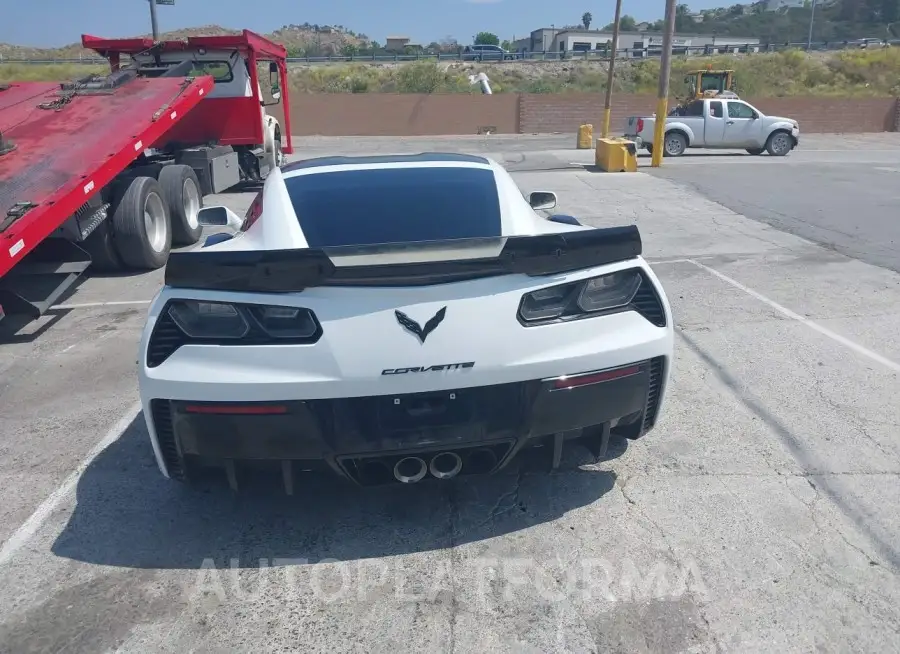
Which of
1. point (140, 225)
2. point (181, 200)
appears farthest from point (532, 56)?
point (140, 225)

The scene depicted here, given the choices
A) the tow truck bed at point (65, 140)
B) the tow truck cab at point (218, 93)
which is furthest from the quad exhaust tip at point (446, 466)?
the tow truck cab at point (218, 93)

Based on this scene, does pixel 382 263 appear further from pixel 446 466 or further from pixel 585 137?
pixel 585 137

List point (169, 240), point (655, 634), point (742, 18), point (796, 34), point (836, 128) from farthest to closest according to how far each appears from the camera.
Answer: point (742, 18) → point (796, 34) → point (836, 128) → point (169, 240) → point (655, 634)

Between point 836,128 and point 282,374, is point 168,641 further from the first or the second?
point 836,128

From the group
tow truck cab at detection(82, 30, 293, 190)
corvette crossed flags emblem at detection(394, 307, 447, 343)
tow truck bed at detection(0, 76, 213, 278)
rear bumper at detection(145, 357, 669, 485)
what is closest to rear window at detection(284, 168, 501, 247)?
corvette crossed flags emblem at detection(394, 307, 447, 343)

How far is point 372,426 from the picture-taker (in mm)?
2752

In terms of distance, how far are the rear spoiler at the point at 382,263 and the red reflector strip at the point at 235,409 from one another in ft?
1.46

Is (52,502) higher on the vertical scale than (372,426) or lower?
lower

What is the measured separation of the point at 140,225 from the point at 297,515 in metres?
5.77

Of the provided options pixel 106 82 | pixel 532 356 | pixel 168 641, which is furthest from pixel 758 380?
pixel 106 82

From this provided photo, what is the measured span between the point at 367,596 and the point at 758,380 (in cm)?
312

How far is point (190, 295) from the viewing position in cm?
288

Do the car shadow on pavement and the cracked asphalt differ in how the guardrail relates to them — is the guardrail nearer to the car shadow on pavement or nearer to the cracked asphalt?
the cracked asphalt

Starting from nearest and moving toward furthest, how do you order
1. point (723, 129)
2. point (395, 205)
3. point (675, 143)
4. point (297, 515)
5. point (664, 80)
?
1. point (297, 515)
2. point (395, 205)
3. point (664, 80)
4. point (675, 143)
5. point (723, 129)
